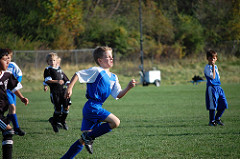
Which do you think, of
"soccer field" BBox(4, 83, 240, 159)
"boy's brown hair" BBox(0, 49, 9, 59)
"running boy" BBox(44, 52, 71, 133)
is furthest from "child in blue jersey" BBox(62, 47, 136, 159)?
"running boy" BBox(44, 52, 71, 133)

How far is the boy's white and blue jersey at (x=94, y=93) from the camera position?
4879 millimetres

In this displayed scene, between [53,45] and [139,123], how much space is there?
2796cm

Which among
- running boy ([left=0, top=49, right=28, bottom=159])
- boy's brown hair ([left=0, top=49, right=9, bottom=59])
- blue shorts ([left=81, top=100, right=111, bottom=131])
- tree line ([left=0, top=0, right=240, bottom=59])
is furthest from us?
tree line ([left=0, top=0, right=240, bottom=59])

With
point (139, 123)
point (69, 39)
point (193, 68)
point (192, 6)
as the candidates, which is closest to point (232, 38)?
point (192, 6)

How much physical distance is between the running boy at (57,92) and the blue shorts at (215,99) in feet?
11.2

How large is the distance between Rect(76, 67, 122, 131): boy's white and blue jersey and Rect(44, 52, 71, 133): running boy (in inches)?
130

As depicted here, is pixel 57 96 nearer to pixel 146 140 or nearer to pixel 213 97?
pixel 146 140

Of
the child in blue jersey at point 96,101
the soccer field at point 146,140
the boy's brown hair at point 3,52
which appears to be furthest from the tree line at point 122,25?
the child in blue jersey at point 96,101

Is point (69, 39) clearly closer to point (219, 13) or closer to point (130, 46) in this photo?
point (130, 46)

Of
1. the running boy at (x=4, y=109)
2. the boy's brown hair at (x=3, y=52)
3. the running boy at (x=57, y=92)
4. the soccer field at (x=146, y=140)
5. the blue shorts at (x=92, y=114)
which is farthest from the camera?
the running boy at (x=57, y=92)

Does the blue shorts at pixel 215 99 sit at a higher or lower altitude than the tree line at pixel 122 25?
lower

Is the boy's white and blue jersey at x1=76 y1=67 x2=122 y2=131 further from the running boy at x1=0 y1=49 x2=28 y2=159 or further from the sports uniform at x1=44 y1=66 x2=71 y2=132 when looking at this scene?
the sports uniform at x1=44 y1=66 x2=71 y2=132

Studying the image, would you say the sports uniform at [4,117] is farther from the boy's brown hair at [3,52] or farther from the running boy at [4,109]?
the boy's brown hair at [3,52]

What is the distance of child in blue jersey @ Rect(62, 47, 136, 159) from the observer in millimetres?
4770
